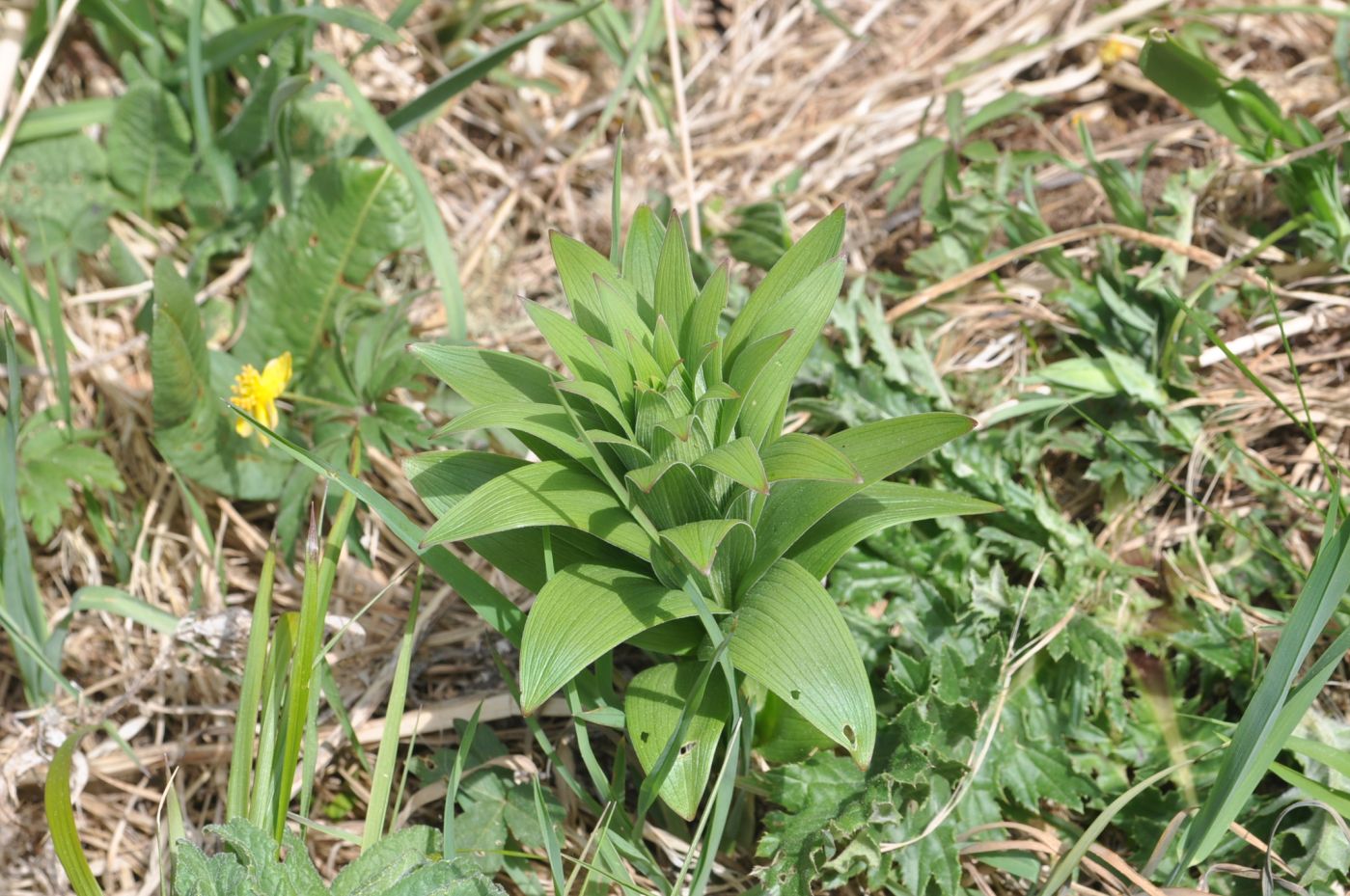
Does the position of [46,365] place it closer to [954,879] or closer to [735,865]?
[735,865]

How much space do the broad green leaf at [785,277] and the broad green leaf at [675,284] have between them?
0.08 m

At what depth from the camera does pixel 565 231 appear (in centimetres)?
288

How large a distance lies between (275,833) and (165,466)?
1.20m

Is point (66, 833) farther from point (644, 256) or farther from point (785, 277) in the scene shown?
point (785, 277)

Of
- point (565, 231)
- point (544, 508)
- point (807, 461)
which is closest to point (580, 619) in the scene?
point (544, 508)

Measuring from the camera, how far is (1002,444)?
217cm

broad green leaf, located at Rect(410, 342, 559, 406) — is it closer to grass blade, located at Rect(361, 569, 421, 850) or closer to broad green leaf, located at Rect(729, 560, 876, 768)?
grass blade, located at Rect(361, 569, 421, 850)

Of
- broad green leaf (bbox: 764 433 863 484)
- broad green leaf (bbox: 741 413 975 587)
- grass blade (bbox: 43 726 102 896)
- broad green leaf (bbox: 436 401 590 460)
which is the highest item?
broad green leaf (bbox: 436 401 590 460)

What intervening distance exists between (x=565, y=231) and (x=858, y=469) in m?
1.60

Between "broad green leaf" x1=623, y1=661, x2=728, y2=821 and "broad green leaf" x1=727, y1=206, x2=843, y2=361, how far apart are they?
0.51 metres

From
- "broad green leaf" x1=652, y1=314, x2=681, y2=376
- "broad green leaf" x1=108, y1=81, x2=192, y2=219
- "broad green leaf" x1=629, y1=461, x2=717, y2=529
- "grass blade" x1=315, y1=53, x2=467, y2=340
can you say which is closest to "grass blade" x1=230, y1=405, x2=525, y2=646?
"broad green leaf" x1=629, y1=461, x2=717, y2=529

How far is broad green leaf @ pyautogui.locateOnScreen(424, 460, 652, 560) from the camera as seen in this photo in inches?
55.8

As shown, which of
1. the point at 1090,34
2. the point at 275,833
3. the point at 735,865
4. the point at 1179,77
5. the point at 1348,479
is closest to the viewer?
the point at 275,833

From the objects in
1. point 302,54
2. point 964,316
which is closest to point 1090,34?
point 964,316
